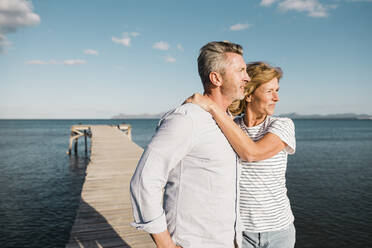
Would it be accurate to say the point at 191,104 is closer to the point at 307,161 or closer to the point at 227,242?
the point at 227,242

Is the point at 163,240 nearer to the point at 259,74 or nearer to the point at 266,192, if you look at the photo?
the point at 266,192

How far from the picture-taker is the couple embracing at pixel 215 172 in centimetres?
154

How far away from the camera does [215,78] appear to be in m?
1.91

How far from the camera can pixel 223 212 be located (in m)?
1.72

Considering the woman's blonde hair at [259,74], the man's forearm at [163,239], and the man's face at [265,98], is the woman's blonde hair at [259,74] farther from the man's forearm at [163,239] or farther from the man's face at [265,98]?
the man's forearm at [163,239]

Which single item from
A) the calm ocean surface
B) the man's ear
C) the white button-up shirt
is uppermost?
the man's ear

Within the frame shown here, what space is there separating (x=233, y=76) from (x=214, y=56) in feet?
0.66

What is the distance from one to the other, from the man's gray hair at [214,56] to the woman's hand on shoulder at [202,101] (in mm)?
177

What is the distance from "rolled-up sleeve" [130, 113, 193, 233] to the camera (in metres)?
1.52

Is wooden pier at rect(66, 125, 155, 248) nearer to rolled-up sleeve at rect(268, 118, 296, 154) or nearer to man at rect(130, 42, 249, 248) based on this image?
man at rect(130, 42, 249, 248)

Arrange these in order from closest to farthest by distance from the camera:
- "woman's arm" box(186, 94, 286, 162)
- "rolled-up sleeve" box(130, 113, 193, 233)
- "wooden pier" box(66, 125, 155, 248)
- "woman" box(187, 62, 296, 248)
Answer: "rolled-up sleeve" box(130, 113, 193, 233), "woman's arm" box(186, 94, 286, 162), "woman" box(187, 62, 296, 248), "wooden pier" box(66, 125, 155, 248)

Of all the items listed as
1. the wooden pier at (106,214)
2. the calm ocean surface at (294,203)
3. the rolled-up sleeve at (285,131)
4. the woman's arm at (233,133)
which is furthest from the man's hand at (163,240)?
the calm ocean surface at (294,203)

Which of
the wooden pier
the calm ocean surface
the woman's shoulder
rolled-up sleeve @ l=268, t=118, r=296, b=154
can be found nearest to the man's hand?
rolled-up sleeve @ l=268, t=118, r=296, b=154

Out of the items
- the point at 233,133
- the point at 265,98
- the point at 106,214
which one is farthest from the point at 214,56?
the point at 106,214
